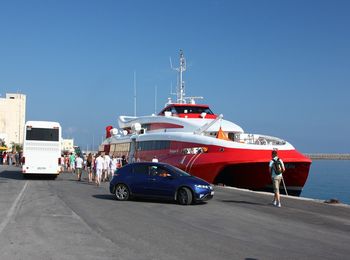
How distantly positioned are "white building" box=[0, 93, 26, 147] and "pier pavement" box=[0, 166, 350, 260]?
487 feet

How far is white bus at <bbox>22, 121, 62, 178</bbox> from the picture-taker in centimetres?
2750

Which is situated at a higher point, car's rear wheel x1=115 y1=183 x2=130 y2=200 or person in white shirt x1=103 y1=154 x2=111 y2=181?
person in white shirt x1=103 y1=154 x2=111 y2=181

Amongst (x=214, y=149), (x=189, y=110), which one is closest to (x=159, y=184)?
(x=214, y=149)

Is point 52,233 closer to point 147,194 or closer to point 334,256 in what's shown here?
point 334,256

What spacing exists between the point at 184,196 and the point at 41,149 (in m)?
14.4

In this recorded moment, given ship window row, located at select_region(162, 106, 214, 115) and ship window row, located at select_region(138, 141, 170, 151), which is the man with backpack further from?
ship window row, located at select_region(162, 106, 214, 115)

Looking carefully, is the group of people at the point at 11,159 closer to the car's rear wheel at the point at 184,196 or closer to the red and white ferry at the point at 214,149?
the red and white ferry at the point at 214,149

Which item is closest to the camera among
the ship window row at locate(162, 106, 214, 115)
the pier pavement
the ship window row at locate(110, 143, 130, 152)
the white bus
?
the pier pavement

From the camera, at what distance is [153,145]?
32688 millimetres

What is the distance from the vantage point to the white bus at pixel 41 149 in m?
27.5

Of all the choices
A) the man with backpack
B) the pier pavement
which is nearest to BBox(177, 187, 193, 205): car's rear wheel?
the pier pavement

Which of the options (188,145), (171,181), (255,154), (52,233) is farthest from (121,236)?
(188,145)

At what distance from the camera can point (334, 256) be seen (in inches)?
318

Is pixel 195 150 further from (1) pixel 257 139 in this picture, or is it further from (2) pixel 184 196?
(2) pixel 184 196
